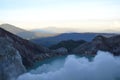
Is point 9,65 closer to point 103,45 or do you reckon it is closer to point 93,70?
point 93,70

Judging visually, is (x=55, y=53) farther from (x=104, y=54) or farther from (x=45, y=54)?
(x=104, y=54)

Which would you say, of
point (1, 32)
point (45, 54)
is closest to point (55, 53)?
point (45, 54)

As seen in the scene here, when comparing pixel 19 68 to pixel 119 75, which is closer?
pixel 119 75

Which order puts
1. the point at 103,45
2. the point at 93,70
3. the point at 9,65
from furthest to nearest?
the point at 103,45
the point at 9,65
the point at 93,70

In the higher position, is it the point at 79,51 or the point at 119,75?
the point at 119,75

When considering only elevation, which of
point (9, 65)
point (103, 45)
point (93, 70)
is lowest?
point (103, 45)

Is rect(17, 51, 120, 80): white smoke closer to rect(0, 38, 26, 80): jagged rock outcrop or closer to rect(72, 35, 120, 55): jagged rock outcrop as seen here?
rect(0, 38, 26, 80): jagged rock outcrop

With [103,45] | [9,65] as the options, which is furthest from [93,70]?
[103,45]

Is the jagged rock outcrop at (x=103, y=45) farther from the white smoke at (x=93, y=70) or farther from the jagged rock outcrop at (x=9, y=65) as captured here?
the white smoke at (x=93, y=70)
